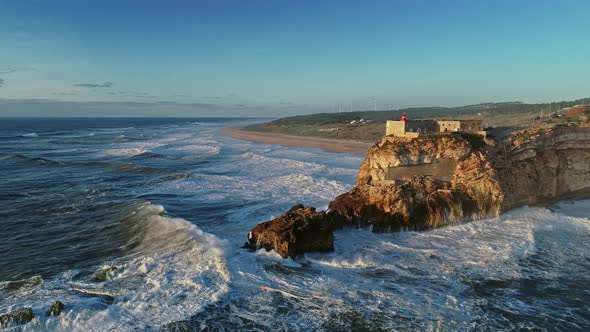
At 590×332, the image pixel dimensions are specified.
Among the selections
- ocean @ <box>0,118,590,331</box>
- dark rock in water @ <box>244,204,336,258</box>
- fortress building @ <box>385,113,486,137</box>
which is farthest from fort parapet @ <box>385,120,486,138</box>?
dark rock in water @ <box>244,204,336,258</box>

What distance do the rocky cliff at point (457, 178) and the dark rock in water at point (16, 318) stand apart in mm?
7800

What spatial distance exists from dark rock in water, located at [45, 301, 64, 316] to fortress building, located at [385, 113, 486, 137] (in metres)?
18.4

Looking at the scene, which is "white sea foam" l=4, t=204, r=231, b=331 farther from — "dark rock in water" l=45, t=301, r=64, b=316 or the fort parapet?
the fort parapet

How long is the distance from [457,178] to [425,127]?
5536mm

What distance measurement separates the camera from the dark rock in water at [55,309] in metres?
11.0

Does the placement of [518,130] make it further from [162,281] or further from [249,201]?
[162,281]

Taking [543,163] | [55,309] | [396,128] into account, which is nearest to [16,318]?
[55,309]

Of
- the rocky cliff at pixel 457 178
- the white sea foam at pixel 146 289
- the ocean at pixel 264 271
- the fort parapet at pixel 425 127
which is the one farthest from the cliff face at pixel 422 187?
the white sea foam at pixel 146 289

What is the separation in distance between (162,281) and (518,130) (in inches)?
884

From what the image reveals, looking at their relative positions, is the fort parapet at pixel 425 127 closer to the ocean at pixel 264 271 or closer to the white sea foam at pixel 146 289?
the ocean at pixel 264 271

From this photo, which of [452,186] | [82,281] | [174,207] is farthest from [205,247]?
[452,186]

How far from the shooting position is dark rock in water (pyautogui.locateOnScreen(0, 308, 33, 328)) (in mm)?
10594

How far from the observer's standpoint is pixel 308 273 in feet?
45.1

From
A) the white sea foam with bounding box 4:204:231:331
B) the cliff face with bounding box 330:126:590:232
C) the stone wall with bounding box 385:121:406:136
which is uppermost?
the stone wall with bounding box 385:121:406:136
